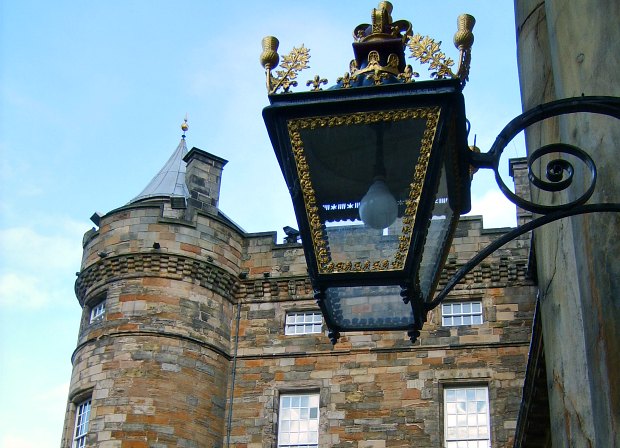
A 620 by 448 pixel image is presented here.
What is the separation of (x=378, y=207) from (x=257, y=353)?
55.1 ft

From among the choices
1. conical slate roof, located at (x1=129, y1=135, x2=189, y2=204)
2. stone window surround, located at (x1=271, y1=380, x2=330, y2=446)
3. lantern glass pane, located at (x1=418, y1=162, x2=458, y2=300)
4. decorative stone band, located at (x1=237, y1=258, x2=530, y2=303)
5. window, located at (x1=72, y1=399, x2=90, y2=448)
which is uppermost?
conical slate roof, located at (x1=129, y1=135, x2=189, y2=204)

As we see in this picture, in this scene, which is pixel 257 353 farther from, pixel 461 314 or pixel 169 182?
pixel 169 182

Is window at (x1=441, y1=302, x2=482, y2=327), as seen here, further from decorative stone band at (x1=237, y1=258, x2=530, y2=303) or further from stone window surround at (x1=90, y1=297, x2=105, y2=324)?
stone window surround at (x1=90, y1=297, x2=105, y2=324)

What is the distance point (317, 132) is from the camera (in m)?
4.48

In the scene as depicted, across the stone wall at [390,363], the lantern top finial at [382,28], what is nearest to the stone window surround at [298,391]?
the stone wall at [390,363]

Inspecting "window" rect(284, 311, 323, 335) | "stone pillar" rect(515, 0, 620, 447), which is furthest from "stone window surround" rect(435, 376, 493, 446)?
"stone pillar" rect(515, 0, 620, 447)

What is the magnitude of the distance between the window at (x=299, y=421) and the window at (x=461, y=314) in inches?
119

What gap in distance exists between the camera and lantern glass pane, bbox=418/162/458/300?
4773 mm

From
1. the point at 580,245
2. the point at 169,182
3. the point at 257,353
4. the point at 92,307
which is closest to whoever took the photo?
the point at 580,245

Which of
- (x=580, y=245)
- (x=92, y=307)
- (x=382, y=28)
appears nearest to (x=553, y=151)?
(x=580, y=245)

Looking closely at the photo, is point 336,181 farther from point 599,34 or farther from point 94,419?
point 94,419

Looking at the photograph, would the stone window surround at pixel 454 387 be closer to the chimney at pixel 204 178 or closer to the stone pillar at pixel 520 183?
the stone pillar at pixel 520 183

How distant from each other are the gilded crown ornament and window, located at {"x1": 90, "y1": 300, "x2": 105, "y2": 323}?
1677 centimetres

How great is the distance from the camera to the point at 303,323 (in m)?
21.4
